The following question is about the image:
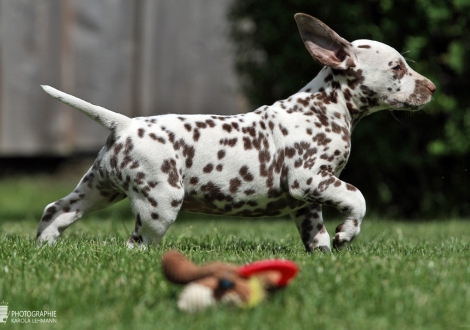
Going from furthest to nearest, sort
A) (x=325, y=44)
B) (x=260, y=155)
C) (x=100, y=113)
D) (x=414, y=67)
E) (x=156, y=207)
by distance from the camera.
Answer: (x=414, y=67), (x=325, y=44), (x=260, y=155), (x=100, y=113), (x=156, y=207)

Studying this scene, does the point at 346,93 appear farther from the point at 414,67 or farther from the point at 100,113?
the point at 414,67

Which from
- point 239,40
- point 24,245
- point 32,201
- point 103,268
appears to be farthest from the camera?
point 32,201

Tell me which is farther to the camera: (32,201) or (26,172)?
(26,172)

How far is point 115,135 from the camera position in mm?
4527

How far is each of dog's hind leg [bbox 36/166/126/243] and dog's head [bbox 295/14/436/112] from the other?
1610 mm

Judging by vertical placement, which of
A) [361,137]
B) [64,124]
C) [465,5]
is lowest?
[64,124]

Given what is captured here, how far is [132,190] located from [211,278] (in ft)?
4.65

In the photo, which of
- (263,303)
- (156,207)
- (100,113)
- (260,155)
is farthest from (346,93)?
(263,303)

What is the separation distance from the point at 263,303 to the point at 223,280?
0.21 metres

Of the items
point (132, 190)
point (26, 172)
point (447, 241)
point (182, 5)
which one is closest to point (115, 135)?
point (132, 190)

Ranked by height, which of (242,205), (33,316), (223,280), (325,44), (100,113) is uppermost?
(325,44)

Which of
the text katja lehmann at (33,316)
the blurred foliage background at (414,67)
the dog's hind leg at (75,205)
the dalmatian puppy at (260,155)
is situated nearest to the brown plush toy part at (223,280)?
the text katja lehmann at (33,316)

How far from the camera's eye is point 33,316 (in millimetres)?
3166

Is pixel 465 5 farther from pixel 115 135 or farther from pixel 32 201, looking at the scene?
pixel 32 201
